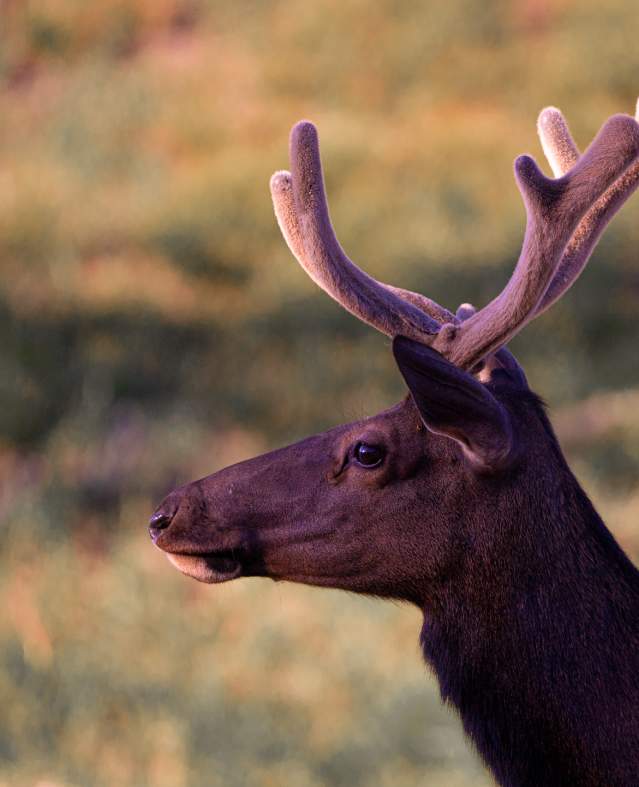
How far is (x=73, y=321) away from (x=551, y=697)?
796 centimetres

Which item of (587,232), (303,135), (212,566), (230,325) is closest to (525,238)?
(587,232)

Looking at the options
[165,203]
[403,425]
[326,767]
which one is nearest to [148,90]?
[165,203]

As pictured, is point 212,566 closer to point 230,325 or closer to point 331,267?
point 331,267

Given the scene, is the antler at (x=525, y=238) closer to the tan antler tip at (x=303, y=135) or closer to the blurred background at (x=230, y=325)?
the tan antler tip at (x=303, y=135)

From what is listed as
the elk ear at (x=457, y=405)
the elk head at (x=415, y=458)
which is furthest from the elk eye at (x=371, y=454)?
the elk ear at (x=457, y=405)

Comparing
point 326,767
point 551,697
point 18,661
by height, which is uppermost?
point 551,697

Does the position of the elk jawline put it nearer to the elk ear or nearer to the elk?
the elk

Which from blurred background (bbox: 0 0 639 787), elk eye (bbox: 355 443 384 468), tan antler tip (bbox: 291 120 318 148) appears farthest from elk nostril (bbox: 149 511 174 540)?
blurred background (bbox: 0 0 639 787)

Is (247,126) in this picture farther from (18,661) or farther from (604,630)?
(604,630)

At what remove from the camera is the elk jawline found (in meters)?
3.21

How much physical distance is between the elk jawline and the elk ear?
548mm

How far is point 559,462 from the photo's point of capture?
3104 millimetres

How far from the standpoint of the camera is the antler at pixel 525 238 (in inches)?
118

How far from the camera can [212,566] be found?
10.5 feet
